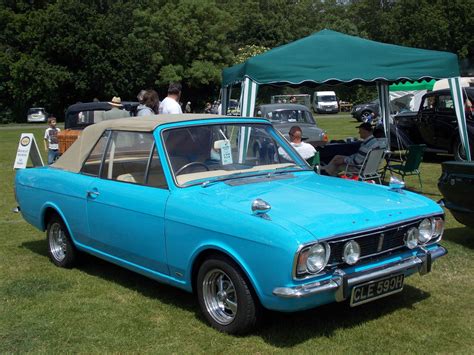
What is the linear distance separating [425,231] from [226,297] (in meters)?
1.61

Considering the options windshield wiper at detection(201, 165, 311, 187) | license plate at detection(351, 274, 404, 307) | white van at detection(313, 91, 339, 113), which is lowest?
white van at detection(313, 91, 339, 113)

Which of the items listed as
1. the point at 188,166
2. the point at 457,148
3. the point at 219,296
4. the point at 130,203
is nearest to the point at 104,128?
the point at 130,203

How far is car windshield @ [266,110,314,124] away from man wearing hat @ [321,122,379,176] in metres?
5.16

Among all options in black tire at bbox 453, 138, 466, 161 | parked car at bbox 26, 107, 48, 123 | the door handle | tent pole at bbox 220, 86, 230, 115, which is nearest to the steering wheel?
the door handle

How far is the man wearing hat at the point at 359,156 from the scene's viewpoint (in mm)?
9375

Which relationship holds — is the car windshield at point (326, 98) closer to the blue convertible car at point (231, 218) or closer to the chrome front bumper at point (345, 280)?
the blue convertible car at point (231, 218)

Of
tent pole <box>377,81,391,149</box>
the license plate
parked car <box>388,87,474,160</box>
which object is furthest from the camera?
parked car <box>388,87,474,160</box>

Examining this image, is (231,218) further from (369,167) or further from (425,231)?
(369,167)

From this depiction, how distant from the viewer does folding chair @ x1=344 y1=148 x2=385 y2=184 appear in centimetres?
912

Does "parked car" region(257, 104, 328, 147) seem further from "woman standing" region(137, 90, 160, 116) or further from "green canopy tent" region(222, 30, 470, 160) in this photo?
"woman standing" region(137, 90, 160, 116)

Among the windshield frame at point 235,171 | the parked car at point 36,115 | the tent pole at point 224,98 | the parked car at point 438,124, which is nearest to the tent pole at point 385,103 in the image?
the parked car at point 438,124

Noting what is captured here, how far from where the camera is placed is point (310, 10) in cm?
7431

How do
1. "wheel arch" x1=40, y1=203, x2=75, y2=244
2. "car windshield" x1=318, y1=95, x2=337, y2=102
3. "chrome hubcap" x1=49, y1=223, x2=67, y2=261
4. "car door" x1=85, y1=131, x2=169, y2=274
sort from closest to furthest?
1. "car door" x1=85, y1=131, x2=169, y2=274
2. "wheel arch" x1=40, y1=203, x2=75, y2=244
3. "chrome hubcap" x1=49, y1=223, x2=67, y2=261
4. "car windshield" x1=318, y1=95, x2=337, y2=102

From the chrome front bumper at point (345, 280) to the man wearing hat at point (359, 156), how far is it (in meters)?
5.34
